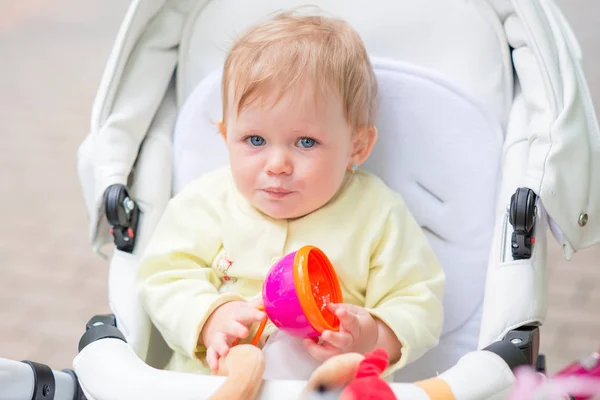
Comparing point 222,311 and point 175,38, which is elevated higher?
point 175,38

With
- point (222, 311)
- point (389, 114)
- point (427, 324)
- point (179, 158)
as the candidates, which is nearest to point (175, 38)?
point (179, 158)

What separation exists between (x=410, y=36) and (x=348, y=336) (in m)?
0.62

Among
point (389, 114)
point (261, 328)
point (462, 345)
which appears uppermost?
point (389, 114)

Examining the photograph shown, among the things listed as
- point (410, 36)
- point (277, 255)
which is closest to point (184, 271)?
point (277, 255)

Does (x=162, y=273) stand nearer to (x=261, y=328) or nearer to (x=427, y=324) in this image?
(x=261, y=328)

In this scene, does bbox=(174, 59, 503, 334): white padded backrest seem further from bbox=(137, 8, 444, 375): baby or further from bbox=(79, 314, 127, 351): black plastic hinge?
bbox=(79, 314, 127, 351): black plastic hinge

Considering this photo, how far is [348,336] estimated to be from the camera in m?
1.20

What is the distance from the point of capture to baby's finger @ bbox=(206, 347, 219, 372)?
120 cm

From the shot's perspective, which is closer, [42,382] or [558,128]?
[42,382]

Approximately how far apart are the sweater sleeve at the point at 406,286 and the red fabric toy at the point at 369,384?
29cm

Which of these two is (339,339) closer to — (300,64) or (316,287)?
(316,287)

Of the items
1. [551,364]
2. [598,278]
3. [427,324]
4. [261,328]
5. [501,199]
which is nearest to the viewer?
[261,328]

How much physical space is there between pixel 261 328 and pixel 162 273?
0.22 m

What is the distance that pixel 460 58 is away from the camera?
1.57 metres
